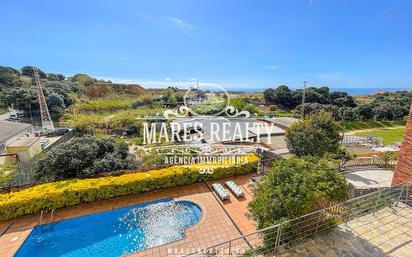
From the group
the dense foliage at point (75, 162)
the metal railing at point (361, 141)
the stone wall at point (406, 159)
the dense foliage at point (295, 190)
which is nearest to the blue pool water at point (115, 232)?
the dense foliage at point (75, 162)

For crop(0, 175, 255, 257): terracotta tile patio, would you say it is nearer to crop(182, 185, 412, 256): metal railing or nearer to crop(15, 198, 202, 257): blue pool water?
crop(15, 198, 202, 257): blue pool water

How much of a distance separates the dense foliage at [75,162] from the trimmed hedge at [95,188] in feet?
2.82

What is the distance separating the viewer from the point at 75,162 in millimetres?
9781

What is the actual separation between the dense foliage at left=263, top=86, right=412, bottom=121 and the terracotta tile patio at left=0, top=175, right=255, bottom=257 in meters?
25.4

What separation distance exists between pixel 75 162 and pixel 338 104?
5195 cm

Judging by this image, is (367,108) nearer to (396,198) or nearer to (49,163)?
(396,198)

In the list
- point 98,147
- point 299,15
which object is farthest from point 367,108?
point 98,147

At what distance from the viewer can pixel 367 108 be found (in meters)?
37.8

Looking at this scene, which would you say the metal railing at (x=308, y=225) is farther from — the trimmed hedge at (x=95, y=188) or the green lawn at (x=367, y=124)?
the green lawn at (x=367, y=124)

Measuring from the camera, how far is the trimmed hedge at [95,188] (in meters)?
8.09

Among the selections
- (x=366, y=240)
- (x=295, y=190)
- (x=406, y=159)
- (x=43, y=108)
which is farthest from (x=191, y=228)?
(x=43, y=108)

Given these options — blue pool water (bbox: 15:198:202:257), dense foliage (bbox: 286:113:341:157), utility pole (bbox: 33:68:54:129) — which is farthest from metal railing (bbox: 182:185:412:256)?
utility pole (bbox: 33:68:54:129)

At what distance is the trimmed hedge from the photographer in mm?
8094

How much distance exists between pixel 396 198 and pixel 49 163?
1421cm
